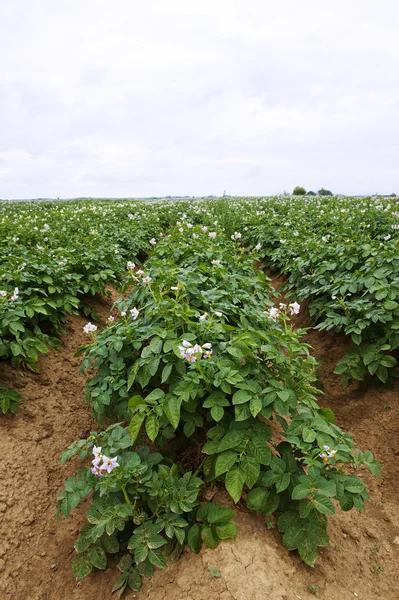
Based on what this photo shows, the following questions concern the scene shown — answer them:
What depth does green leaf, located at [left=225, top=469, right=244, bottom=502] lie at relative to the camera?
1586mm

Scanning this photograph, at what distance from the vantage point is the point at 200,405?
6.94 ft

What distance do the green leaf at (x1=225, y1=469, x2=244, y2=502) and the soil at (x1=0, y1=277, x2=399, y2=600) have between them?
27 centimetres

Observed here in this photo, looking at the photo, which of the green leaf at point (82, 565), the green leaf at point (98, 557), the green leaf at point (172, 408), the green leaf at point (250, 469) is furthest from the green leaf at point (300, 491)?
the green leaf at point (82, 565)

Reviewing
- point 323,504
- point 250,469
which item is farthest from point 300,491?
point 250,469

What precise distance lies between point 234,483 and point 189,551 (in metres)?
0.41

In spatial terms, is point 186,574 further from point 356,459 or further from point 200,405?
point 356,459

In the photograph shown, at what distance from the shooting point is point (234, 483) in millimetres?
1610

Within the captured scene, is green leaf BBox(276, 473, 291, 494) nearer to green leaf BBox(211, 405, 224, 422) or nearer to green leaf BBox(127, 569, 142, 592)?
green leaf BBox(211, 405, 224, 422)

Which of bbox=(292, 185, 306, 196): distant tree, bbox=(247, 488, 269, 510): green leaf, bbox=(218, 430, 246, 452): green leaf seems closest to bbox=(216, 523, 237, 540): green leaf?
bbox=(247, 488, 269, 510): green leaf

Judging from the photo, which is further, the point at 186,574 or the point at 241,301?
the point at 241,301

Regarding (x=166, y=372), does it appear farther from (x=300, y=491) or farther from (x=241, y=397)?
(x=300, y=491)

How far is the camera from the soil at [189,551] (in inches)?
61.2

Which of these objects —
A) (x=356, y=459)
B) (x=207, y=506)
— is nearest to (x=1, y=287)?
(x=207, y=506)

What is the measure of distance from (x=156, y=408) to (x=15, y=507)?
128 cm
